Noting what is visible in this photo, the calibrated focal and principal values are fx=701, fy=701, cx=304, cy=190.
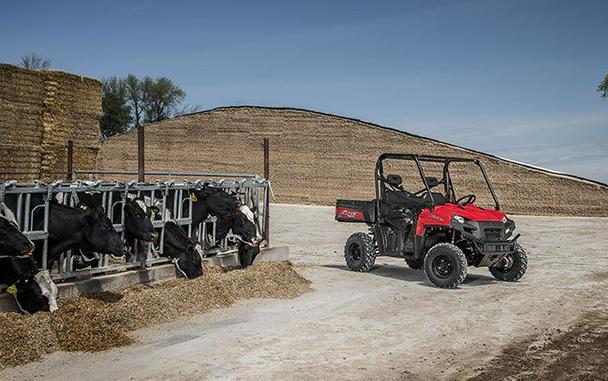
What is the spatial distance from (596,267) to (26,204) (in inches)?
462

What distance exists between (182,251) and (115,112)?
Result: 59.0 meters

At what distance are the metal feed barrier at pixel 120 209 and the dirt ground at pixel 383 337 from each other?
1.86m

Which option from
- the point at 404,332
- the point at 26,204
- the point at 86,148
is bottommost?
the point at 404,332

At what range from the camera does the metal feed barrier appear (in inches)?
367

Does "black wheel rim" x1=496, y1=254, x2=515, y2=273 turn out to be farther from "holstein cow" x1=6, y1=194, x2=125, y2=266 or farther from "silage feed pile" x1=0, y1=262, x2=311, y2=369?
"holstein cow" x1=6, y1=194, x2=125, y2=266

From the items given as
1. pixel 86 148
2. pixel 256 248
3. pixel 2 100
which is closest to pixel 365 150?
pixel 86 148

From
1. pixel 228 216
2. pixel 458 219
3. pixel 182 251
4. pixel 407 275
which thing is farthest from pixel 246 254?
pixel 458 219

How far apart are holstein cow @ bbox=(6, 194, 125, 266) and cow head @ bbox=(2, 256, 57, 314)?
1.02 metres

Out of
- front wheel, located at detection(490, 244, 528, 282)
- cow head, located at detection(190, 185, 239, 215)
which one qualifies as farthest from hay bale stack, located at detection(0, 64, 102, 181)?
front wheel, located at detection(490, 244, 528, 282)

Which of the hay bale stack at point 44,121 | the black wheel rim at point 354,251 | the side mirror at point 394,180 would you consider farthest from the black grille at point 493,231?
the hay bale stack at point 44,121

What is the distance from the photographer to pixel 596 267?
1522 cm

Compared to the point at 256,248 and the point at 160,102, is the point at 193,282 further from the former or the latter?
the point at 160,102

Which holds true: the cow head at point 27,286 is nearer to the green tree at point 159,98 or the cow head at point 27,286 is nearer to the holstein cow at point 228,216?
the holstein cow at point 228,216

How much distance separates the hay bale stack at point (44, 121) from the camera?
19078 millimetres
